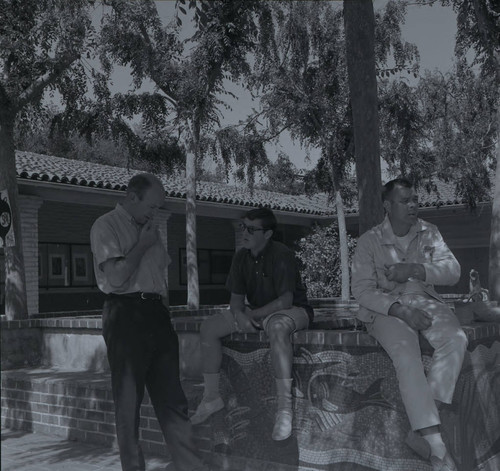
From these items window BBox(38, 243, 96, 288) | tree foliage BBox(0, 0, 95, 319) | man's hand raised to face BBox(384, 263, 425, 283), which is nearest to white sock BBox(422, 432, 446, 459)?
man's hand raised to face BBox(384, 263, 425, 283)

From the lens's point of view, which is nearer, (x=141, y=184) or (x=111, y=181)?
(x=141, y=184)

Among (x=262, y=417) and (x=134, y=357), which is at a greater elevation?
(x=134, y=357)

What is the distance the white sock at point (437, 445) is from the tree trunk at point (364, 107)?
2.15 meters

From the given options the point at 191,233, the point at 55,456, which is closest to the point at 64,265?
the point at 191,233

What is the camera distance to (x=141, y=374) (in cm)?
427

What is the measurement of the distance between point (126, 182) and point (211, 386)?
39.6 ft

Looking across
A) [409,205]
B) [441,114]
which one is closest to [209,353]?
[409,205]

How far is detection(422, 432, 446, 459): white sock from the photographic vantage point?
3730mm

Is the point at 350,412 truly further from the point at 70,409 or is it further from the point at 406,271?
the point at 70,409

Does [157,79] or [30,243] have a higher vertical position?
[157,79]

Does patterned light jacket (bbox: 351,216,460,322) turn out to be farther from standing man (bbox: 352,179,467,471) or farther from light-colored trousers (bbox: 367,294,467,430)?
light-colored trousers (bbox: 367,294,467,430)

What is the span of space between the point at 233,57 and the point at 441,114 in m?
8.64

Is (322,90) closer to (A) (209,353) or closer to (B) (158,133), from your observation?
(B) (158,133)

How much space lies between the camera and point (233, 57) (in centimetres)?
1279
